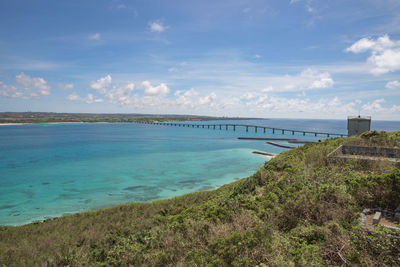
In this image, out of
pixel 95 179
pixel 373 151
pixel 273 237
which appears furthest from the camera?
pixel 95 179

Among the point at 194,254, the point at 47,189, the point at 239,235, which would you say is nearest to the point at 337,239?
the point at 239,235

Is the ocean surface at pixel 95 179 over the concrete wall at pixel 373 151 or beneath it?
beneath

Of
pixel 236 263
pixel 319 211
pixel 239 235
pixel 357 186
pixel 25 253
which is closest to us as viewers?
pixel 236 263

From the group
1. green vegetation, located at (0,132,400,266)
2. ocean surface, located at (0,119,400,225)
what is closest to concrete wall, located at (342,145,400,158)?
green vegetation, located at (0,132,400,266)

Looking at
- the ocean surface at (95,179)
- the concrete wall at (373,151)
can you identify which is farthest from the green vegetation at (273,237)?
the ocean surface at (95,179)

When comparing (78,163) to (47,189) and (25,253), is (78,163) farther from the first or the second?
(25,253)

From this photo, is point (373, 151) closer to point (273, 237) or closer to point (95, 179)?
point (273, 237)

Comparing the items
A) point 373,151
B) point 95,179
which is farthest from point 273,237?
point 95,179

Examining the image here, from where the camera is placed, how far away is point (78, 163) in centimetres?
3897

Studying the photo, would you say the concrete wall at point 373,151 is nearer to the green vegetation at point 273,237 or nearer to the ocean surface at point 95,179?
the green vegetation at point 273,237

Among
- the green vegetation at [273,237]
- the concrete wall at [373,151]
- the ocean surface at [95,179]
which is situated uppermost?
the concrete wall at [373,151]

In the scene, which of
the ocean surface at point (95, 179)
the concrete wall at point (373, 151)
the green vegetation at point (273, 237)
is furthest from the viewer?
the ocean surface at point (95, 179)

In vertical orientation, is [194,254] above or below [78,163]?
above

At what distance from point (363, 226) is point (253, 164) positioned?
3274 cm
